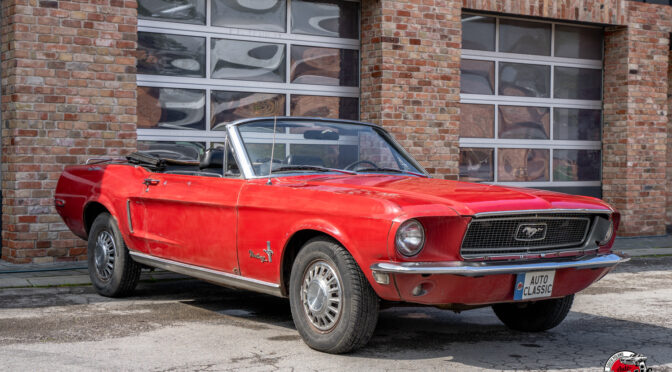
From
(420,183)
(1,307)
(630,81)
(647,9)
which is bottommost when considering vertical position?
(1,307)

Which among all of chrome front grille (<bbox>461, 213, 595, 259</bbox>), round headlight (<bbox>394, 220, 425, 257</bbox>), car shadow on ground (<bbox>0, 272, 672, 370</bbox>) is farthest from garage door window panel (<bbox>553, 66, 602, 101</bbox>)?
round headlight (<bbox>394, 220, 425, 257</bbox>)

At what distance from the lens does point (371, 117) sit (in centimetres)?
1181

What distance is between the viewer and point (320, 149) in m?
6.36

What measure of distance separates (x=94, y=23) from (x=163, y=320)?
462 cm

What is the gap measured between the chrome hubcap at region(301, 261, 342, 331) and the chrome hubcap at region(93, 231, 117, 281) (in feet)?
8.61

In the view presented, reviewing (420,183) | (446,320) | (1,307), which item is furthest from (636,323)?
(1,307)

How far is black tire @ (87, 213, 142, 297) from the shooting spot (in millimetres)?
7195

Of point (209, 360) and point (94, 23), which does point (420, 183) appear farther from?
point (94, 23)

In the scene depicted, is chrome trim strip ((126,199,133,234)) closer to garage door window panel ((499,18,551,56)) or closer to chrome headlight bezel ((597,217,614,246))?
chrome headlight bezel ((597,217,614,246))

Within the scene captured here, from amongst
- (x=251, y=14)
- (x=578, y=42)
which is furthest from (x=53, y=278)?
(x=578, y=42)

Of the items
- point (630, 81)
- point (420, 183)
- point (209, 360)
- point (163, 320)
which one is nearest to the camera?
point (209, 360)

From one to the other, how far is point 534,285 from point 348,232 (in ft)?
3.80

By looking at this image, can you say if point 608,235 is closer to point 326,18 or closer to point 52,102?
point 52,102

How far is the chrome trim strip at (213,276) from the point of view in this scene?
5.66m
